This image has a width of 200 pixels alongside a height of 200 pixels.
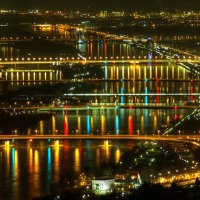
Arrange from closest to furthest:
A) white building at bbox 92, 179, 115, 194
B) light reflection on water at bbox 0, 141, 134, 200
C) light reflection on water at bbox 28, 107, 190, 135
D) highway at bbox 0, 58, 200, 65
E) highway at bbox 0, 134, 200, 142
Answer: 1. white building at bbox 92, 179, 115, 194
2. light reflection on water at bbox 0, 141, 134, 200
3. highway at bbox 0, 134, 200, 142
4. light reflection on water at bbox 28, 107, 190, 135
5. highway at bbox 0, 58, 200, 65

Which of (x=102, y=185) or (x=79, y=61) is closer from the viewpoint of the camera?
(x=102, y=185)

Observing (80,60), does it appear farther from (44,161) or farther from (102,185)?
(102,185)

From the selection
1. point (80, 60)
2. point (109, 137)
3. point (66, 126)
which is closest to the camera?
point (109, 137)

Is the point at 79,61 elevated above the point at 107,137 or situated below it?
below

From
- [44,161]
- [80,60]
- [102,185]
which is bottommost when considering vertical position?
[80,60]

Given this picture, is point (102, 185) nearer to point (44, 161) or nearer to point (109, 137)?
point (44, 161)

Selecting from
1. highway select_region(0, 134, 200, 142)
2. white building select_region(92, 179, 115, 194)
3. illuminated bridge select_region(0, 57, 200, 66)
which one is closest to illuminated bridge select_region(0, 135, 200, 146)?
highway select_region(0, 134, 200, 142)

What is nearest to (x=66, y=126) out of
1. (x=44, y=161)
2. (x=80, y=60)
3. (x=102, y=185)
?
(x=44, y=161)

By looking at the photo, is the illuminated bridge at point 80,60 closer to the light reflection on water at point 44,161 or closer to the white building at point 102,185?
the light reflection on water at point 44,161

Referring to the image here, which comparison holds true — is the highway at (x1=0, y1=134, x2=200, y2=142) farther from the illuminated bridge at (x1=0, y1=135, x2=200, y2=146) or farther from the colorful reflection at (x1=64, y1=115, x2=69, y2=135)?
the colorful reflection at (x1=64, y1=115, x2=69, y2=135)

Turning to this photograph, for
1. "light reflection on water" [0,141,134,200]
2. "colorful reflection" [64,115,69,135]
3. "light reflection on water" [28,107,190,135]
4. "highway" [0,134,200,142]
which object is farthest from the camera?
"light reflection on water" [28,107,190,135]

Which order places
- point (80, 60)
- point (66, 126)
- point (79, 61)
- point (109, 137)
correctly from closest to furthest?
point (109, 137), point (66, 126), point (79, 61), point (80, 60)
